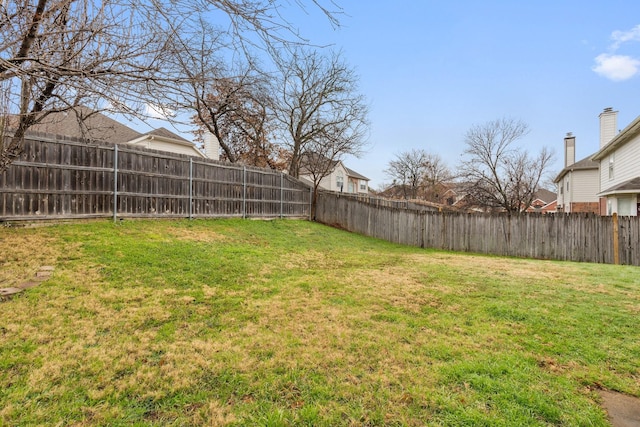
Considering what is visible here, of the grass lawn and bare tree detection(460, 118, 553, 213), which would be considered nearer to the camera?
the grass lawn

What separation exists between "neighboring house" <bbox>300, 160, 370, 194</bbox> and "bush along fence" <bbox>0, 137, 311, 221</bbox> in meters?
18.9

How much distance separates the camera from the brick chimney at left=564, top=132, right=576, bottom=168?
22469mm

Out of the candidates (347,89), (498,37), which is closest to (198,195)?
(498,37)

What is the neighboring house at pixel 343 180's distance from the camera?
1289 inches

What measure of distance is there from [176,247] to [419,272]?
5.02 metres

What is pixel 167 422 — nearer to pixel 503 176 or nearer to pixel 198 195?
pixel 198 195

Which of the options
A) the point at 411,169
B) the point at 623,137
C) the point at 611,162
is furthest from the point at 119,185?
the point at 411,169

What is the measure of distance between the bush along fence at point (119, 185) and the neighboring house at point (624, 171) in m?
13.3

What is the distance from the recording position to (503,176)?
2384cm

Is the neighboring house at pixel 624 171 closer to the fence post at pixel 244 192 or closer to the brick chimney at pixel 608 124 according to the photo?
the brick chimney at pixel 608 124

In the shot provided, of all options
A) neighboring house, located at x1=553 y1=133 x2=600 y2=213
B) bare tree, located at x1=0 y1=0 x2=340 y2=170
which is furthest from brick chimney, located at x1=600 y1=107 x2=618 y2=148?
bare tree, located at x1=0 y1=0 x2=340 y2=170

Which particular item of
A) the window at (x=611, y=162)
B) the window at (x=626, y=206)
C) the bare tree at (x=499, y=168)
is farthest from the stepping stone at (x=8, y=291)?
the bare tree at (x=499, y=168)

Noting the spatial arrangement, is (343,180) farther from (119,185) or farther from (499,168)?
(119,185)

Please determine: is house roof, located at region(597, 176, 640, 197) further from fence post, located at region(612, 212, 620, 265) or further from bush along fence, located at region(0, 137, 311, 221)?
bush along fence, located at region(0, 137, 311, 221)
